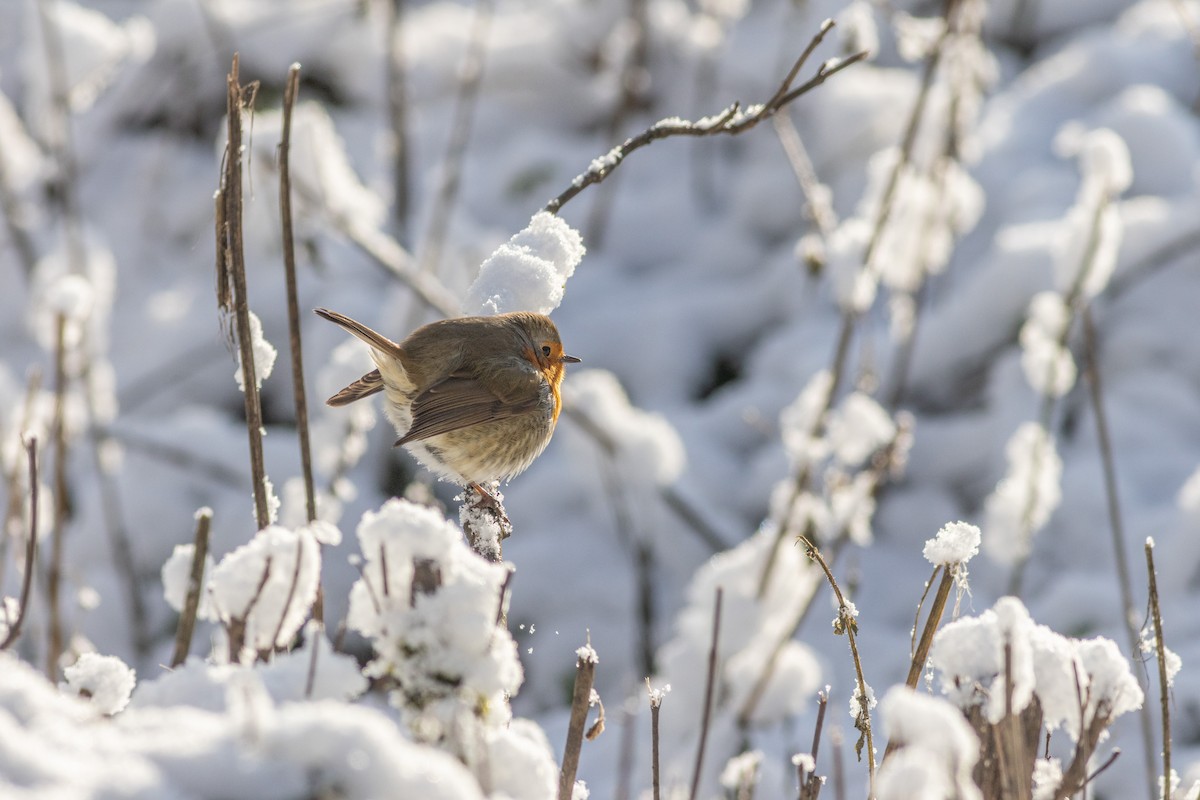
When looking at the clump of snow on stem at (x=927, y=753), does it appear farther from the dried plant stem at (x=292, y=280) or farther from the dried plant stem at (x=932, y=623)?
the dried plant stem at (x=292, y=280)

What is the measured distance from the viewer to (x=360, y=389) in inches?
80.4

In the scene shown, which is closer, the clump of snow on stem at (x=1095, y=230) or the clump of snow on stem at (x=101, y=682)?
the clump of snow on stem at (x=101, y=682)

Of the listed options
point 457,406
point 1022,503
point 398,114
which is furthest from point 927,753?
point 398,114

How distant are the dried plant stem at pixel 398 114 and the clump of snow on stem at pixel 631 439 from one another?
1.28m

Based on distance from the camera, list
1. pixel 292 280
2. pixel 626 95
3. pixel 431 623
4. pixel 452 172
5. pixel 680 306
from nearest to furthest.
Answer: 1. pixel 431 623
2. pixel 292 280
3. pixel 452 172
4. pixel 680 306
5. pixel 626 95

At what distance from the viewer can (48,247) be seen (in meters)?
4.21

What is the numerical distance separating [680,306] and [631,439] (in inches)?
36.8

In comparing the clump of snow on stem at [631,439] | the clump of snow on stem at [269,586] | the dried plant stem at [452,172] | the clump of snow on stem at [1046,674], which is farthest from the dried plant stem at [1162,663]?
the dried plant stem at [452,172]

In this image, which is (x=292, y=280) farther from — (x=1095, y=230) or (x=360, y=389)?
(x=1095, y=230)

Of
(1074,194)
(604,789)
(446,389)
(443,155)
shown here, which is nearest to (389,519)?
(446,389)

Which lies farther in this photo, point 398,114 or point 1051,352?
point 398,114

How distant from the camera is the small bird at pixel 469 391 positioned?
7.32 feet

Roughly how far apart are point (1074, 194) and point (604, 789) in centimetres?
275

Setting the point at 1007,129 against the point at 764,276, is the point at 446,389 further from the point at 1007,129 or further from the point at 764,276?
the point at 1007,129
